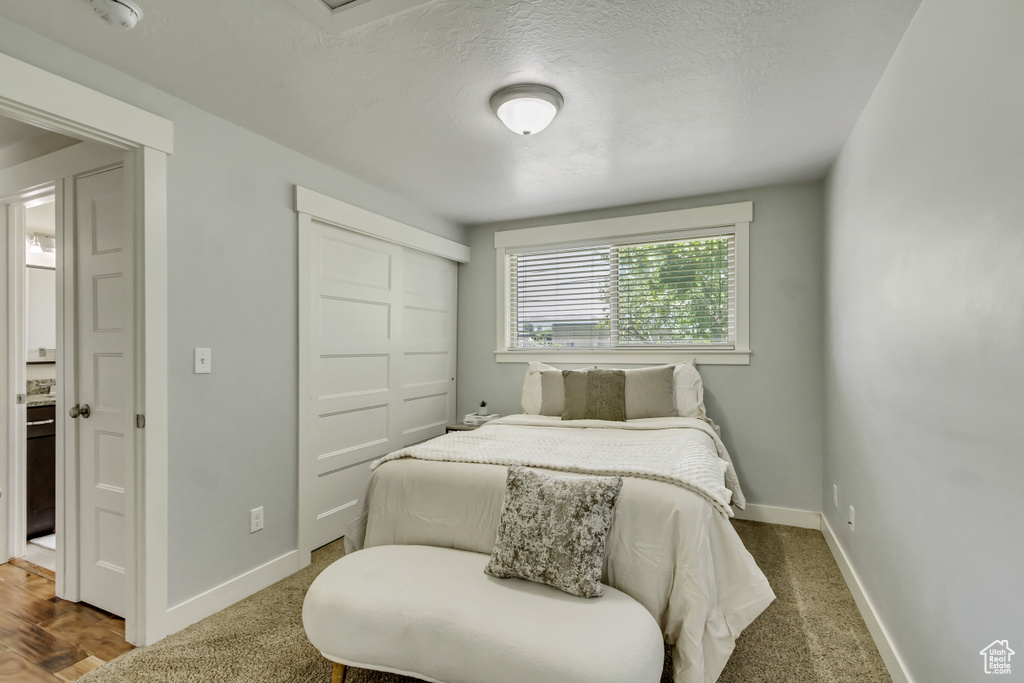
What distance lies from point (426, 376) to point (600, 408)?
4.81 feet

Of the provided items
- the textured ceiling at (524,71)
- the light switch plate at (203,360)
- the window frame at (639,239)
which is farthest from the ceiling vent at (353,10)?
the window frame at (639,239)

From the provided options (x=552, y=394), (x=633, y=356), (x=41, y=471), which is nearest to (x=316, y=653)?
(x=552, y=394)

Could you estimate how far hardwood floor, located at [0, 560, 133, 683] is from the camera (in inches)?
75.9

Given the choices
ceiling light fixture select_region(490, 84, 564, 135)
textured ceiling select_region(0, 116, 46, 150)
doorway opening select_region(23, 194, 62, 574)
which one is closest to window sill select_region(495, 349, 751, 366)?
ceiling light fixture select_region(490, 84, 564, 135)

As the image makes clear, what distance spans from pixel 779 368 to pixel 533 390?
1.69 m

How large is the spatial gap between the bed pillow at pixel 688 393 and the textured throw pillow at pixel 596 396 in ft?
1.23

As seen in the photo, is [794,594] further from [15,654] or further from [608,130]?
[15,654]

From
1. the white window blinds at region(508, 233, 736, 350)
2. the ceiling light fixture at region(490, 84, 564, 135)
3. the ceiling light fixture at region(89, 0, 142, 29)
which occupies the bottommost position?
the white window blinds at region(508, 233, 736, 350)

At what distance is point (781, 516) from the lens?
3.38 m

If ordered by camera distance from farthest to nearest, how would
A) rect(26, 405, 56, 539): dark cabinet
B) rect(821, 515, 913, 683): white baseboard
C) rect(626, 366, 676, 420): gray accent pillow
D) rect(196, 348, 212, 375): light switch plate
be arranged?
rect(626, 366, 676, 420): gray accent pillow
rect(26, 405, 56, 539): dark cabinet
rect(196, 348, 212, 375): light switch plate
rect(821, 515, 913, 683): white baseboard

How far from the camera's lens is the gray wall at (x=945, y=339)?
1.07 metres

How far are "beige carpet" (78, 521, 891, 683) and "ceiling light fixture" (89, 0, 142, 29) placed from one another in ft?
7.48

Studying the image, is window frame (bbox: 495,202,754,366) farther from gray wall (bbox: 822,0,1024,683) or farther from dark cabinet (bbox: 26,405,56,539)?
dark cabinet (bbox: 26,405,56,539)

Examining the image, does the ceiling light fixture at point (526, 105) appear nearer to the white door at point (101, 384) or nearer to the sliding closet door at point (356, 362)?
the sliding closet door at point (356, 362)
